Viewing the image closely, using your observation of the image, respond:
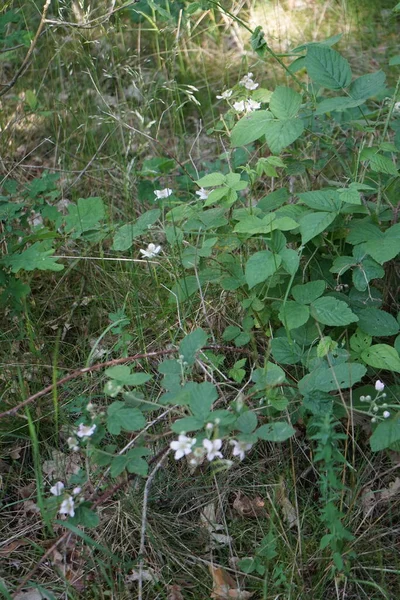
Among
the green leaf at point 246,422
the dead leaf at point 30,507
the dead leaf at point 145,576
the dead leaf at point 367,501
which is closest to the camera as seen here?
the green leaf at point 246,422

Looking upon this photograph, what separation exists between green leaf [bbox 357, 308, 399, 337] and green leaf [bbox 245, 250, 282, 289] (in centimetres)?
33

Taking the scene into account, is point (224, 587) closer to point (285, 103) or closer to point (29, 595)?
point (29, 595)

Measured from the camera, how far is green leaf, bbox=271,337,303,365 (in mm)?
2076

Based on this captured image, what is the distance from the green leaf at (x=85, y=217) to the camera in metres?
2.52

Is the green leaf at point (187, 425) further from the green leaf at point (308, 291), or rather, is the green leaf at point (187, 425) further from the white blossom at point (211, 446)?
the green leaf at point (308, 291)

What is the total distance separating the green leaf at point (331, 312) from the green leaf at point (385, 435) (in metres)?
0.31

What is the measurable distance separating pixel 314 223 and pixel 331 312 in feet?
0.85

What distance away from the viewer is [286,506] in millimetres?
1963

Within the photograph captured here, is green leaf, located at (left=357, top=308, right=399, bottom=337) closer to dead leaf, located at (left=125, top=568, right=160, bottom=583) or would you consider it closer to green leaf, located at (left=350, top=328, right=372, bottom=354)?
green leaf, located at (left=350, top=328, right=372, bottom=354)

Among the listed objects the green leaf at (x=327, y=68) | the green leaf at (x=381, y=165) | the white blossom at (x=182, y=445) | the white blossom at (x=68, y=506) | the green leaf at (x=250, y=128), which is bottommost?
the white blossom at (x=68, y=506)

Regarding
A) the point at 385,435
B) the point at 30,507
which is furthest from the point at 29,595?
the point at 385,435

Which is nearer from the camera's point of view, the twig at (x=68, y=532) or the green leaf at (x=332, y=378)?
the twig at (x=68, y=532)

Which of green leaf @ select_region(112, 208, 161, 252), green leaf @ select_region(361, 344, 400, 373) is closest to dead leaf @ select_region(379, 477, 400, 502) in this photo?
green leaf @ select_region(361, 344, 400, 373)

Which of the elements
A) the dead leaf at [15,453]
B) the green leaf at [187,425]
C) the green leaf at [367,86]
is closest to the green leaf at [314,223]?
the green leaf at [367,86]
